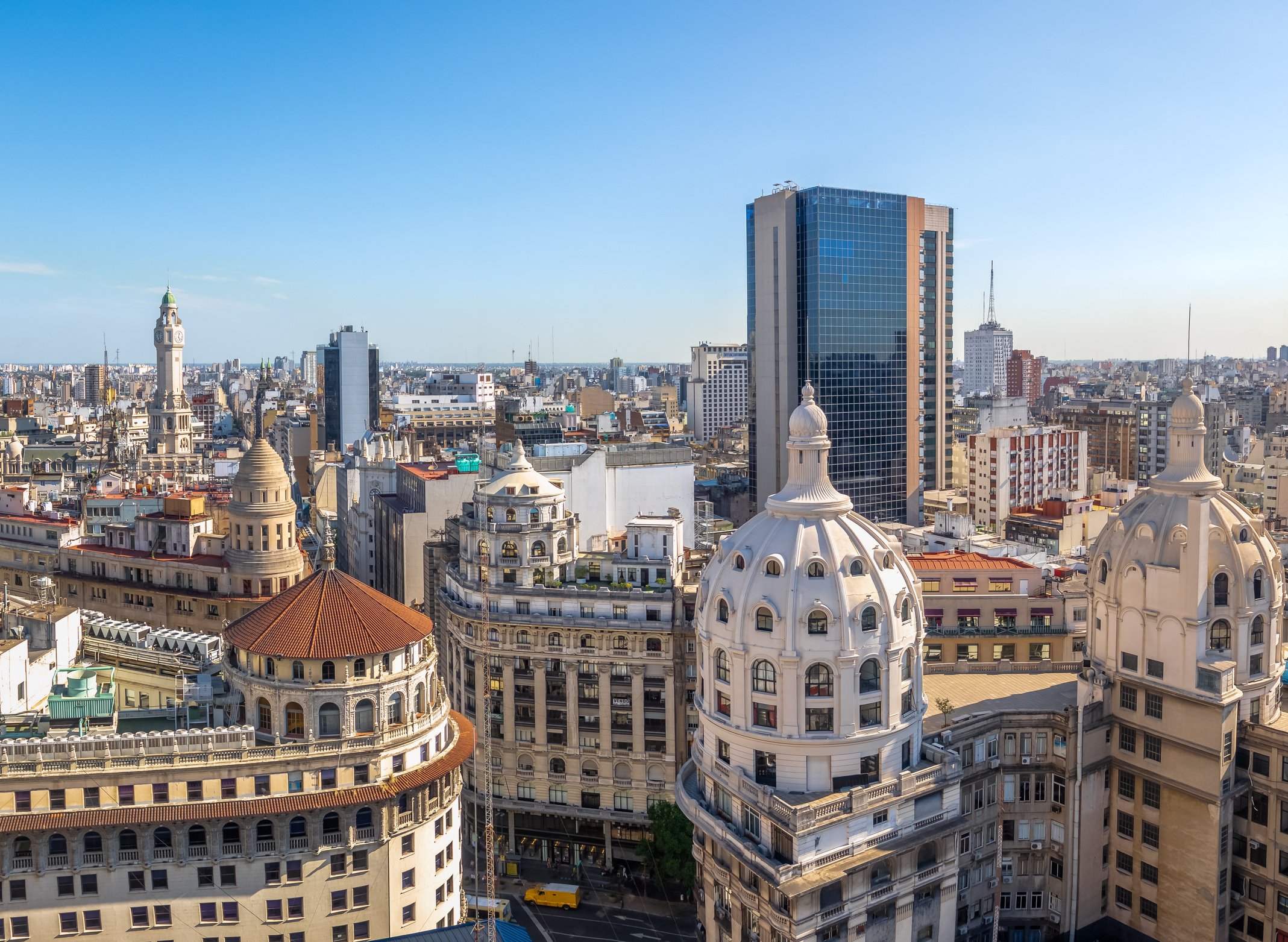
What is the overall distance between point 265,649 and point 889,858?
40845 mm

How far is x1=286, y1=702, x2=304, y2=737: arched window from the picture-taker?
72.7 m

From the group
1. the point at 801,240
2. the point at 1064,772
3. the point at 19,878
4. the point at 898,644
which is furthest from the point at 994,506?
the point at 19,878

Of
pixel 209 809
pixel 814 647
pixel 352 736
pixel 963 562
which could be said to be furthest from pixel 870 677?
pixel 963 562

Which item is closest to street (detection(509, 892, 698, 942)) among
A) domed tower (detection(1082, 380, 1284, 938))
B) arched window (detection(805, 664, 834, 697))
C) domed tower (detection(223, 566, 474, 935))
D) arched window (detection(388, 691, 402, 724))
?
domed tower (detection(223, 566, 474, 935))

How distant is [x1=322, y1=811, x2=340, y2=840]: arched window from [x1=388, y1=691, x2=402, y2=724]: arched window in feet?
22.2

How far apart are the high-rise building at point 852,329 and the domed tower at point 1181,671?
357ft

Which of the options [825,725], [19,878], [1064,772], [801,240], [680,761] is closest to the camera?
[825,725]

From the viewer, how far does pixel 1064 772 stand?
72.5m

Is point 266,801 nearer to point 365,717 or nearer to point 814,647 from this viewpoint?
point 365,717

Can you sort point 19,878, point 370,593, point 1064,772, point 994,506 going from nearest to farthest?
point 19,878
point 1064,772
point 370,593
point 994,506

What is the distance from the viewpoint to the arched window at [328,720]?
2859 inches

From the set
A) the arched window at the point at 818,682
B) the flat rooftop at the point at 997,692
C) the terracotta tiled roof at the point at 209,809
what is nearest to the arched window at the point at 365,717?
the terracotta tiled roof at the point at 209,809

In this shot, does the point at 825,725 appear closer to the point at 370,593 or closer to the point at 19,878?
the point at 370,593

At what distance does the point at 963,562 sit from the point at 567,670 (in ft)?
120
